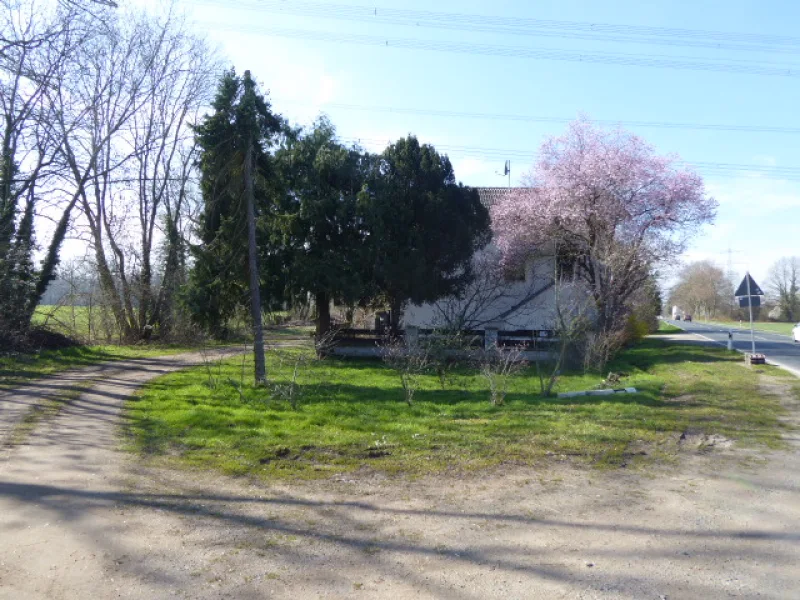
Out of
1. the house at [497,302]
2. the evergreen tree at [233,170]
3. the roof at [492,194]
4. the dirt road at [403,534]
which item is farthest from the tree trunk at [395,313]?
the dirt road at [403,534]

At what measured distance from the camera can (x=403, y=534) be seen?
17.1ft

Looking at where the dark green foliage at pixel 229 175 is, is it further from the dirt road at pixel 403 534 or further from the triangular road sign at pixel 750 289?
the triangular road sign at pixel 750 289

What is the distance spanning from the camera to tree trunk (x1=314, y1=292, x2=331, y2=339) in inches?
802

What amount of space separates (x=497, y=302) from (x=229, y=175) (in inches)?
497

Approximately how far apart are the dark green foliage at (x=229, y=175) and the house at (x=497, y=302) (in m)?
8.31

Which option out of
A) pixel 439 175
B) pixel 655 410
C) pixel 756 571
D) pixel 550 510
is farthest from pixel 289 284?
pixel 756 571

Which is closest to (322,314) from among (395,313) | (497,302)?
(395,313)

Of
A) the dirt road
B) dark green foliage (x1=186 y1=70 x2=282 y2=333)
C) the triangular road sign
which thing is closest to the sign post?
the triangular road sign

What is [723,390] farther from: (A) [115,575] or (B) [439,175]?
(A) [115,575]

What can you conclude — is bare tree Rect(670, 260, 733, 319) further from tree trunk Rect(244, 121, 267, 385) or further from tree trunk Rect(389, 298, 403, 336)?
tree trunk Rect(244, 121, 267, 385)

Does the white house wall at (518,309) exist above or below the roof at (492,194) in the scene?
below

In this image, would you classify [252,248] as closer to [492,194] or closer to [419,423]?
[419,423]

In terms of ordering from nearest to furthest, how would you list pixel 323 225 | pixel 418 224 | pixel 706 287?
1. pixel 323 225
2. pixel 418 224
3. pixel 706 287

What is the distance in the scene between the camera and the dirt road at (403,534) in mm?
4250
